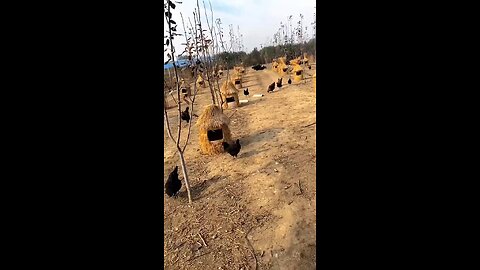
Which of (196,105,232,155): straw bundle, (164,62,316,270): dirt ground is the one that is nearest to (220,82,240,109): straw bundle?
(164,62,316,270): dirt ground

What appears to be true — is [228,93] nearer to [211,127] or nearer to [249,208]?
[211,127]

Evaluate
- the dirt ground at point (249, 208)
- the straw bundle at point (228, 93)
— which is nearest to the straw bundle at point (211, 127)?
A: the dirt ground at point (249, 208)

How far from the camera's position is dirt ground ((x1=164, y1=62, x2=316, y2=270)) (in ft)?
10.9

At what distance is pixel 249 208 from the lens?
4395mm

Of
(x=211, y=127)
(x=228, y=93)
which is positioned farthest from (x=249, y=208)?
(x=228, y=93)

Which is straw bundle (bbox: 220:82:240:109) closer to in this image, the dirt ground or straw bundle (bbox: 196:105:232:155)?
the dirt ground

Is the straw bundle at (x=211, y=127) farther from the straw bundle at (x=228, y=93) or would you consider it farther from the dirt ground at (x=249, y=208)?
the straw bundle at (x=228, y=93)

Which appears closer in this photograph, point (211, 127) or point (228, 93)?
point (211, 127)

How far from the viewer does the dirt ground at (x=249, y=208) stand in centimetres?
333
